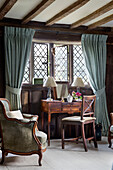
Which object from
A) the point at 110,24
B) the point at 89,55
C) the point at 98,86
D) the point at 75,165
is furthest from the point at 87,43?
the point at 75,165

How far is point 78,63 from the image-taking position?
20.2 feet

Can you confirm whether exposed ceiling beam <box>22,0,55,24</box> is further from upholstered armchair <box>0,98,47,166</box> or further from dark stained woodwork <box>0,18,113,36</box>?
upholstered armchair <box>0,98,47,166</box>

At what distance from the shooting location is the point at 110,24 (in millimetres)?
5770

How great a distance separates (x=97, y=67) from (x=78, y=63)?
49 centimetres

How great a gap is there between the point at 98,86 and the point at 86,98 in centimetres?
123

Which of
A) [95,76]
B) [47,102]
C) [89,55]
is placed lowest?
[47,102]

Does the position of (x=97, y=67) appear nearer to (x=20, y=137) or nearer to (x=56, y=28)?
(x=56, y=28)

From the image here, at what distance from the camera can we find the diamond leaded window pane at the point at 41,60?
19.2ft

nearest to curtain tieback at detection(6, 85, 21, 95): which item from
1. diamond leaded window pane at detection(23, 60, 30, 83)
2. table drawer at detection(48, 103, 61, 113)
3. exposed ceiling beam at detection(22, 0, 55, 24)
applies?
diamond leaded window pane at detection(23, 60, 30, 83)

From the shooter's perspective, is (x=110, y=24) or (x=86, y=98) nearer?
(x=86, y=98)

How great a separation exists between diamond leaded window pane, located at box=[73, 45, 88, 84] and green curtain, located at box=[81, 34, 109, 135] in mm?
321

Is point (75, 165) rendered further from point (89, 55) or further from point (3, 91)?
point (89, 55)

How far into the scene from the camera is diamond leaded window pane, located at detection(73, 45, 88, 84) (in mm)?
6117

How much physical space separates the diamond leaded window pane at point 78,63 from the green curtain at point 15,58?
1290mm
